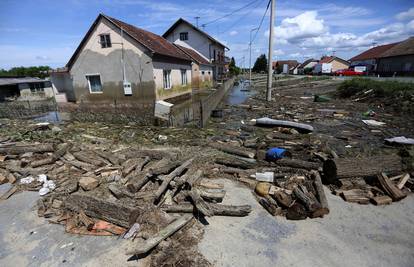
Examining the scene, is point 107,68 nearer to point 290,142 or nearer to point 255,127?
point 255,127

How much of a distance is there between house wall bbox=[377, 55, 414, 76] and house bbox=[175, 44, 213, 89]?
32.1m

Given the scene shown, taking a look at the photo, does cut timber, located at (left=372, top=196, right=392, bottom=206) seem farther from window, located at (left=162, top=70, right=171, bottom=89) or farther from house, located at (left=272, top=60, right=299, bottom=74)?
house, located at (left=272, top=60, right=299, bottom=74)

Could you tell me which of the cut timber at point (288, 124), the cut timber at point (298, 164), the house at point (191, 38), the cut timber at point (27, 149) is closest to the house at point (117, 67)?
the cut timber at point (288, 124)

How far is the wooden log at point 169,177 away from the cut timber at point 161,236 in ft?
2.68

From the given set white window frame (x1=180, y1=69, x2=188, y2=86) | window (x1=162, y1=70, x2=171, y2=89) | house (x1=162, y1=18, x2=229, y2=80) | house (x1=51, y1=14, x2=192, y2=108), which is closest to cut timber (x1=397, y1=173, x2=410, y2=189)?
house (x1=51, y1=14, x2=192, y2=108)

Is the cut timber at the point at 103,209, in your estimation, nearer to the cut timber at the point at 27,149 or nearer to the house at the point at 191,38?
the cut timber at the point at 27,149

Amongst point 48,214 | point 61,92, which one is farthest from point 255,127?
point 61,92

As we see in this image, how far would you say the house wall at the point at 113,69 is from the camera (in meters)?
15.9

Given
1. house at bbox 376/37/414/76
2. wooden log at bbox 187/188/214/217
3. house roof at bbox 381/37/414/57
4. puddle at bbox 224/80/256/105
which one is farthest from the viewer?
house roof at bbox 381/37/414/57

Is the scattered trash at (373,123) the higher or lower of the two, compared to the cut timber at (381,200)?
higher

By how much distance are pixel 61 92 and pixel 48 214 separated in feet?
69.6

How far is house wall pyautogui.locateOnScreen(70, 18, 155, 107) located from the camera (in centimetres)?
1588

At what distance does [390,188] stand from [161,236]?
4.91m

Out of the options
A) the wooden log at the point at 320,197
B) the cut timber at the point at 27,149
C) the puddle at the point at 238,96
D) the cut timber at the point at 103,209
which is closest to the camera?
the cut timber at the point at 103,209
